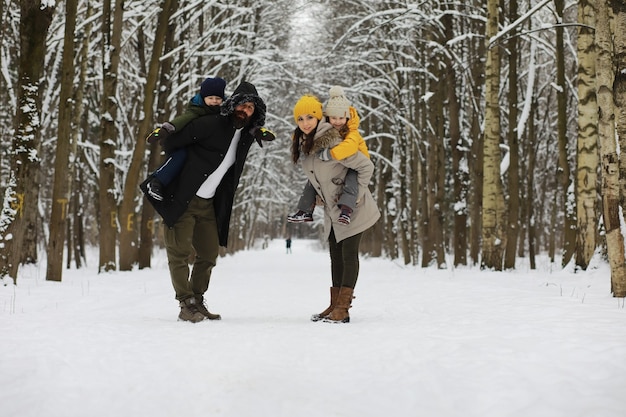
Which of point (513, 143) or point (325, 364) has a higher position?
point (513, 143)

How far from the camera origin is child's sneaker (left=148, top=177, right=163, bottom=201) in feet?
14.4

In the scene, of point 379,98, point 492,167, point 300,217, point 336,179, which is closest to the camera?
point 336,179

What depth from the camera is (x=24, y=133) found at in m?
7.70

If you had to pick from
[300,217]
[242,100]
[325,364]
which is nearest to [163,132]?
[242,100]

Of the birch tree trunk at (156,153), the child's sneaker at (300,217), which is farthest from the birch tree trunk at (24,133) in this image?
the birch tree trunk at (156,153)

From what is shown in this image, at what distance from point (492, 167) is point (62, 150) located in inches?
303

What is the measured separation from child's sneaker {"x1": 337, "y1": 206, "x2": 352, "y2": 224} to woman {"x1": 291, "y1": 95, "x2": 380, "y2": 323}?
16 cm

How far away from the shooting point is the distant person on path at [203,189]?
4.57m

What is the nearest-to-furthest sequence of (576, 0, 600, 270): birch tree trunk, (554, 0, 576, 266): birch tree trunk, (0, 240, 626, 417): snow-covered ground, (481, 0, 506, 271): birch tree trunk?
1. (0, 240, 626, 417): snow-covered ground
2. (576, 0, 600, 270): birch tree trunk
3. (481, 0, 506, 271): birch tree trunk
4. (554, 0, 576, 266): birch tree trunk

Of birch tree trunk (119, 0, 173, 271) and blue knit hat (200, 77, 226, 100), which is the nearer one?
blue knit hat (200, 77, 226, 100)

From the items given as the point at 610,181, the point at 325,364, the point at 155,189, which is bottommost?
the point at 325,364

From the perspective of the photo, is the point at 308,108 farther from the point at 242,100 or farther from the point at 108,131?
the point at 108,131

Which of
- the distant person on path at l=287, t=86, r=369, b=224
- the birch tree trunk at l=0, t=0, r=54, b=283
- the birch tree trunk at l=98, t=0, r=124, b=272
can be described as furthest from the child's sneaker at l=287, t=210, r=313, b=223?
the birch tree trunk at l=98, t=0, r=124, b=272

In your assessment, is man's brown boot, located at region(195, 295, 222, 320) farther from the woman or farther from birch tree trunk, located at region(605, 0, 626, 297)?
birch tree trunk, located at region(605, 0, 626, 297)
